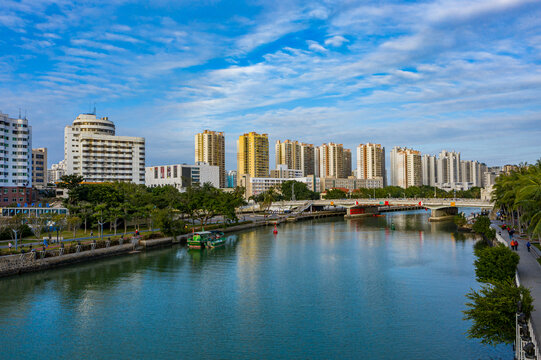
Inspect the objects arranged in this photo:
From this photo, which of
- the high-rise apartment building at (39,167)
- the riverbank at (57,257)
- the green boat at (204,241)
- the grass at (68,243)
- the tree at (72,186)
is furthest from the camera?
the high-rise apartment building at (39,167)

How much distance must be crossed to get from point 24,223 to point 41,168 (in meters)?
121

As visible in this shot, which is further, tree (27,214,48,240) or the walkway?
tree (27,214,48,240)

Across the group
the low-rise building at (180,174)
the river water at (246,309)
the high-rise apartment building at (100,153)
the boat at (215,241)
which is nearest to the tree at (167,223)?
the boat at (215,241)

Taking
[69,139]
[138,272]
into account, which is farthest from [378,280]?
[69,139]

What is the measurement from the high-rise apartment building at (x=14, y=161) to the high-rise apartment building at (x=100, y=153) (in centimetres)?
3361

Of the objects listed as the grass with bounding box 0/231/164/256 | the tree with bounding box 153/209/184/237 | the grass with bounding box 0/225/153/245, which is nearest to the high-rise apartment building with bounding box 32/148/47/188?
the grass with bounding box 0/225/153/245

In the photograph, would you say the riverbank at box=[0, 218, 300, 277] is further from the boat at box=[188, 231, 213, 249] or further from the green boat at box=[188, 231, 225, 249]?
the green boat at box=[188, 231, 225, 249]

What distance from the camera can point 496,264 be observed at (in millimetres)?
29516

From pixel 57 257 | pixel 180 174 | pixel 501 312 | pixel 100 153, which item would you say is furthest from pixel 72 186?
pixel 180 174

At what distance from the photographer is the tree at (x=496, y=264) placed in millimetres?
29125

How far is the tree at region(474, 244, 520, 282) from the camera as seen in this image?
29.1 m

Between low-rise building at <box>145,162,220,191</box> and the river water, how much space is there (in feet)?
406

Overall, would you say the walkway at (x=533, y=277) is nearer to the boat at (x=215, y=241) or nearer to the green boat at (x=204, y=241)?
the boat at (x=215, y=241)

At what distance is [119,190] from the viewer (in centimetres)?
7356
